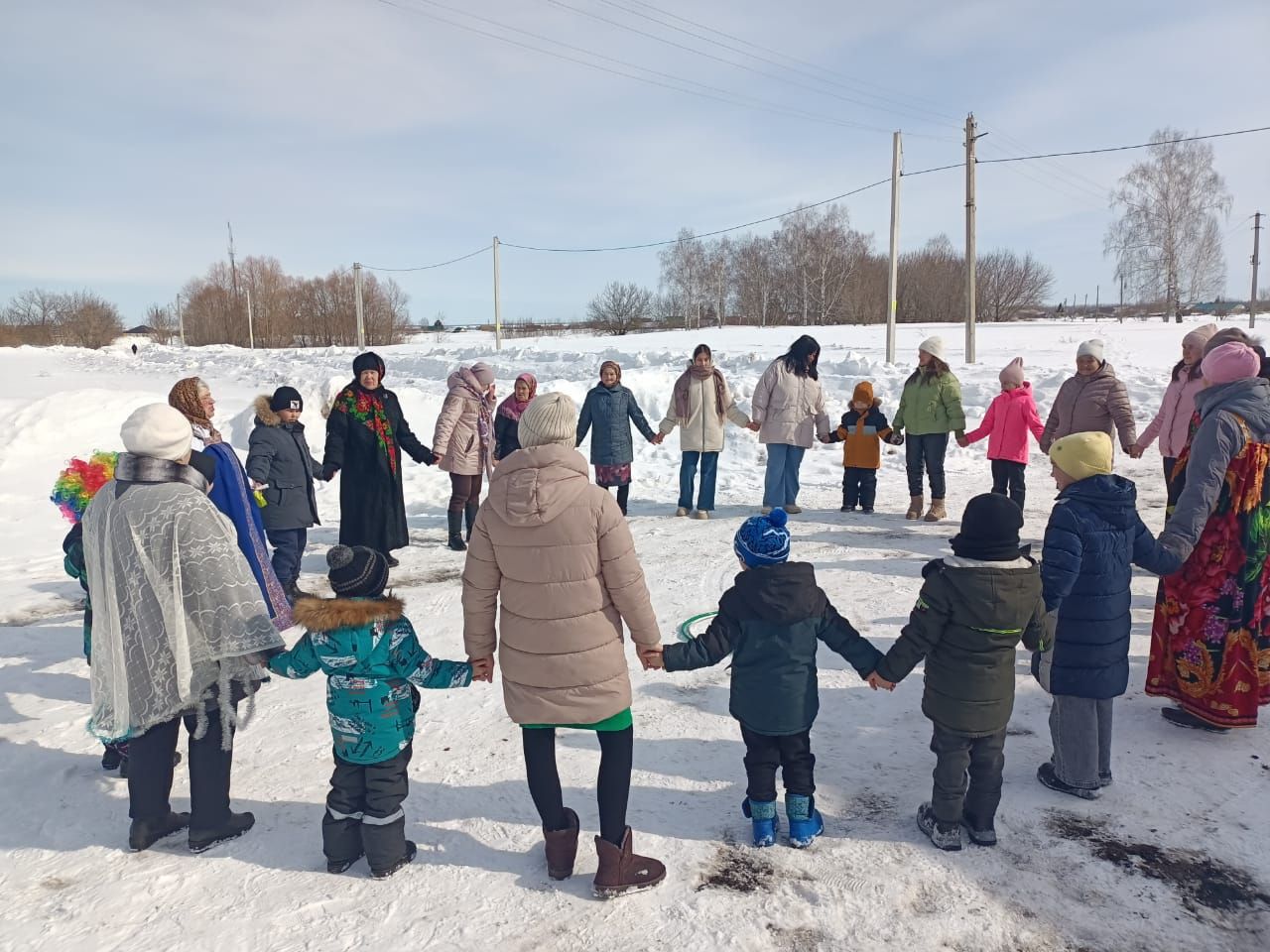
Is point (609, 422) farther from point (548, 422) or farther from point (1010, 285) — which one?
point (1010, 285)

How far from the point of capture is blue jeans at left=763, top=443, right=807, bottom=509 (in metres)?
8.60

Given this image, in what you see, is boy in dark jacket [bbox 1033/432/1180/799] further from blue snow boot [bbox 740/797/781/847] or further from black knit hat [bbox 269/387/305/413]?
black knit hat [bbox 269/387/305/413]

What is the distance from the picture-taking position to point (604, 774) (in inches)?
111

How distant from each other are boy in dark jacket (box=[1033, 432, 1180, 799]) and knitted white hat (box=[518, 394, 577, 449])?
2021 millimetres

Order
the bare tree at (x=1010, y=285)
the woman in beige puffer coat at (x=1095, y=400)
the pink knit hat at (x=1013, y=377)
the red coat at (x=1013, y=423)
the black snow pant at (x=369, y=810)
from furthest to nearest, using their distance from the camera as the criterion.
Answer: the bare tree at (x=1010, y=285) < the pink knit hat at (x=1013, y=377) < the red coat at (x=1013, y=423) < the woman in beige puffer coat at (x=1095, y=400) < the black snow pant at (x=369, y=810)

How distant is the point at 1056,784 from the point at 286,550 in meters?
5.07

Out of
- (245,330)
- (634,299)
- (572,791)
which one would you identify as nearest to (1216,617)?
(572,791)

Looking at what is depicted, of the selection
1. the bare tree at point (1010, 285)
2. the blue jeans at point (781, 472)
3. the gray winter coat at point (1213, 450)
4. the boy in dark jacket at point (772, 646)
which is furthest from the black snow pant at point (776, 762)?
the bare tree at point (1010, 285)

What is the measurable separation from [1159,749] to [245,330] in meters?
70.4

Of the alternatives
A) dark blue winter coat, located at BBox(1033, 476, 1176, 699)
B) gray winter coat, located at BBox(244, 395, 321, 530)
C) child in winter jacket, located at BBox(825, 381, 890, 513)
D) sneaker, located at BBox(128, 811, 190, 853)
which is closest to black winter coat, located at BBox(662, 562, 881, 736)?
dark blue winter coat, located at BBox(1033, 476, 1176, 699)

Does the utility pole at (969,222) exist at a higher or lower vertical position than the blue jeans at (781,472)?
higher

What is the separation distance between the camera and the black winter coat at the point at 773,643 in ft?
9.20

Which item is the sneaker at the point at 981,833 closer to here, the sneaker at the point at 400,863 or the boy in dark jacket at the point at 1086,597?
the boy in dark jacket at the point at 1086,597

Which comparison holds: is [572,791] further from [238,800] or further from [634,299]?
[634,299]
